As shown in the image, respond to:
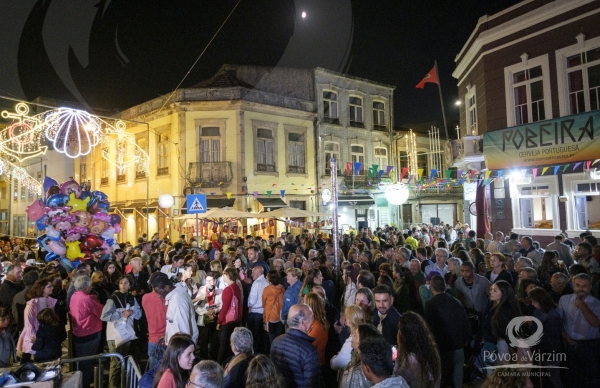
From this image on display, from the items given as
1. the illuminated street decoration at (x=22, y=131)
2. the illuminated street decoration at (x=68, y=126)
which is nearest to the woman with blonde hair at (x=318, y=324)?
the illuminated street decoration at (x=68, y=126)

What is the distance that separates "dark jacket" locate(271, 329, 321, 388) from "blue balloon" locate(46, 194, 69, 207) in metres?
9.66

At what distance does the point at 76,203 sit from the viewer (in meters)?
11.2

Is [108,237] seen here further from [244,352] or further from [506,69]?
[506,69]

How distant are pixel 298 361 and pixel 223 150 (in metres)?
18.2

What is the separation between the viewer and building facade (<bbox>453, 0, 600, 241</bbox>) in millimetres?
11359

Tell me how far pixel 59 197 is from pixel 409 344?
10.8 m

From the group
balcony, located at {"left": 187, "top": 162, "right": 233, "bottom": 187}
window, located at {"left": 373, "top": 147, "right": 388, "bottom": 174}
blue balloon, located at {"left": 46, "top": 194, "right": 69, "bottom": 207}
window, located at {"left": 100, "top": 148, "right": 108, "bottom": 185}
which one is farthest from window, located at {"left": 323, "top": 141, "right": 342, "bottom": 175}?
blue balloon, located at {"left": 46, "top": 194, "right": 69, "bottom": 207}

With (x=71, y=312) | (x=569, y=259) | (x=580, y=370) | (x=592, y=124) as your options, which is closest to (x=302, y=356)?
(x=580, y=370)

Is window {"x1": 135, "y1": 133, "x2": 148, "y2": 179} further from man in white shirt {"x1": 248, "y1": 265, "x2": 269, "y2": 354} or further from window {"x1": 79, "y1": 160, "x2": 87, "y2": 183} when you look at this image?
man in white shirt {"x1": 248, "y1": 265, "x2": 269, "y2": 354}

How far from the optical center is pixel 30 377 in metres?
3.82

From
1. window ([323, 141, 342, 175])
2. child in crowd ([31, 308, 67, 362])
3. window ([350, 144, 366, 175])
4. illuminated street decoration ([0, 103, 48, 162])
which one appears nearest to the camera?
child in crowd ([31, 308, 67, 362])

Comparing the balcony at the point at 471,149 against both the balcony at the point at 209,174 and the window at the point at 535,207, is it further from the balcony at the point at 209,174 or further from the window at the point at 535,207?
the balcony at the point at 209,174

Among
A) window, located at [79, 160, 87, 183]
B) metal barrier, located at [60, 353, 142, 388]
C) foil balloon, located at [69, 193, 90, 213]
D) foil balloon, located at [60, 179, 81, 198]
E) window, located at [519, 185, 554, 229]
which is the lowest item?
metal barrier, located at [60, 353, 142, 388]

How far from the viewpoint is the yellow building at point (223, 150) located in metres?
20.6
